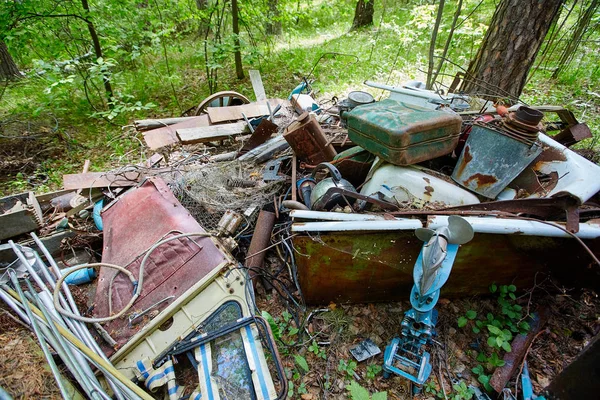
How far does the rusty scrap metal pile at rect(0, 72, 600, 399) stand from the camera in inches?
70.4

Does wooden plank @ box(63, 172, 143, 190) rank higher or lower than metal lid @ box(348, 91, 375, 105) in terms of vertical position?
lower

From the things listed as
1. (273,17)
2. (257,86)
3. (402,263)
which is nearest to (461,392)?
(402,263)

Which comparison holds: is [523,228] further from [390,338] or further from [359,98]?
[359,98]

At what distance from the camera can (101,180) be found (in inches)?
127

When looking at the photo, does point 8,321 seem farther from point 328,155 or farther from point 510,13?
point 510,13

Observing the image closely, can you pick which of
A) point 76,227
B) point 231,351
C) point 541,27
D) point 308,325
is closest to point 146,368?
point 231,351

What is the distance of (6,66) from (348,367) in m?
9.07

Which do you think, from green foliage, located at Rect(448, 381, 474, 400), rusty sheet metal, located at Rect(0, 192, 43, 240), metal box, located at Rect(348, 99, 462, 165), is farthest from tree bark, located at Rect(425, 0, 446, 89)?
rusty sheet metal, located at Rect(0, 192, 43, 240)

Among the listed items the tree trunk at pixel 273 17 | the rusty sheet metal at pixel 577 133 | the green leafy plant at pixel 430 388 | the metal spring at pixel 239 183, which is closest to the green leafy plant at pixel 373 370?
the green leafy plant at pixel 430 388

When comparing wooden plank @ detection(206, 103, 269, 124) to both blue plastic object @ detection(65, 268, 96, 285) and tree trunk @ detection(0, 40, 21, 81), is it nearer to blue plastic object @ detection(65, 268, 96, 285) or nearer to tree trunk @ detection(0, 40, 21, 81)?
blue plastic object @ detection(65, 268, 96, 285)

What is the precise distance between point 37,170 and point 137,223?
123 inches

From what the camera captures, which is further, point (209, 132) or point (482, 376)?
point (209, 132)

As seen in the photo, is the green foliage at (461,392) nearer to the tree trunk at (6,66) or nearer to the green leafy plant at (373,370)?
the green leafy plant at (373,370)

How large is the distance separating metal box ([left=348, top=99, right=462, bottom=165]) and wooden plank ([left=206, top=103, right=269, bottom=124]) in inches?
91.8
